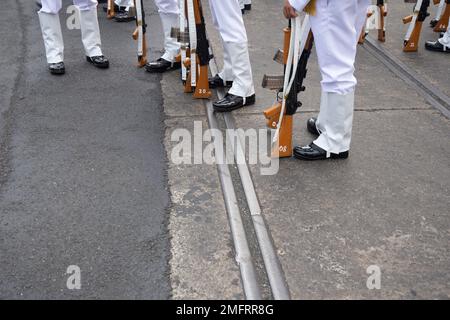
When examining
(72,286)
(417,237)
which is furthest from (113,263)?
(417,237)

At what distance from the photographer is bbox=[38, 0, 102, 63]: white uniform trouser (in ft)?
17.0

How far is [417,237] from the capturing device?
286 centimetres

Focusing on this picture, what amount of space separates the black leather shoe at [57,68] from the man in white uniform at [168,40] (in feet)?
2.83

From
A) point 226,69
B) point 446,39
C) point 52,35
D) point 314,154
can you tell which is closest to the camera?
point 314,154

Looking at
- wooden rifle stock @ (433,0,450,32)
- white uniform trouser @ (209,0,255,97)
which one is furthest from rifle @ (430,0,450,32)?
white uniform trouser @ (209,0,255,97)

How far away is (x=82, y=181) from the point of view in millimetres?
3438

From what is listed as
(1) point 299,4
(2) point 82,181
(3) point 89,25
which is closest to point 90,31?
(3) point 89,25

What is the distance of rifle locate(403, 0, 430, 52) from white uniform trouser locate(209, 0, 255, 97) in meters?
2.51

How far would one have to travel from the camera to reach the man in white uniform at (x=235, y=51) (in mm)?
4242

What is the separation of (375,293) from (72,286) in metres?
1.48

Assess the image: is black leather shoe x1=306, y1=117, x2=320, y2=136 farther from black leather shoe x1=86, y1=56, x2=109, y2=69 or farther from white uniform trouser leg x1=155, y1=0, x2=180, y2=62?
black leather shoe x1=86, y1=56, x2=109, y2=69

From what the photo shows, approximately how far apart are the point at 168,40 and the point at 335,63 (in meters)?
2.39

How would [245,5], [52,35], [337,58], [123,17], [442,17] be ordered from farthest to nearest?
[245,5] < [123,17] < [442,17] < [52,35] < [337,58]

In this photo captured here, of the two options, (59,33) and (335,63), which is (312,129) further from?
(59,33)
